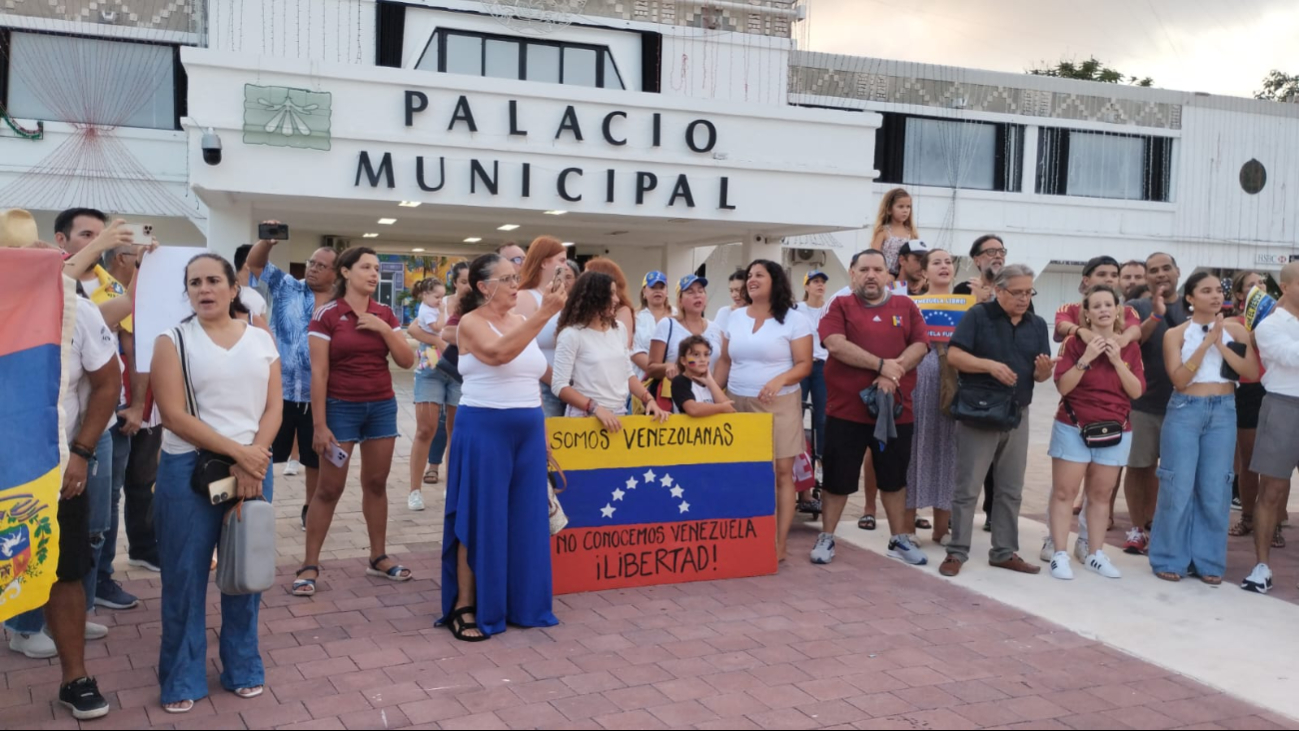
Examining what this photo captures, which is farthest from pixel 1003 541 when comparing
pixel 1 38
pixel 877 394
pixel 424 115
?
pixel 1 38

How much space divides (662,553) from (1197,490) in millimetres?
3567

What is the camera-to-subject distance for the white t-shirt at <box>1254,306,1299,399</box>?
6.20m

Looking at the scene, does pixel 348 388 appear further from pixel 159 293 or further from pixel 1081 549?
pixel 1081 549

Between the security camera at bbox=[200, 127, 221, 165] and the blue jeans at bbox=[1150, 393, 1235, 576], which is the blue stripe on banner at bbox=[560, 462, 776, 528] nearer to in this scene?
the blue jeans at bbox=[1150, 393, 1235, 576]

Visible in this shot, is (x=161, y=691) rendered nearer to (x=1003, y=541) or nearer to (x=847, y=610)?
(x=847, y=610)

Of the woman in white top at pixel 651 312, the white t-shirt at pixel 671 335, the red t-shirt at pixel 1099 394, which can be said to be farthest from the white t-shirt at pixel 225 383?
the red t-shirt at pixel 1099 394

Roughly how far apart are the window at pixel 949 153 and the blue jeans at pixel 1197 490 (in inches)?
652

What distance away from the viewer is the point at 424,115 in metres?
14.1

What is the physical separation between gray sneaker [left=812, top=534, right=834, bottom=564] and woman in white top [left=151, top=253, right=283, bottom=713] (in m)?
3.64

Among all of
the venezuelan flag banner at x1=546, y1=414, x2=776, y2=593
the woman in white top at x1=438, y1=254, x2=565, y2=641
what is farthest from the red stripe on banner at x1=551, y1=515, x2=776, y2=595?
the woman in white top at x1=438, y1=254, x2=565, y2=641

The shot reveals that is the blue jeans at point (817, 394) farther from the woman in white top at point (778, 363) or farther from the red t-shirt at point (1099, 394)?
the red t-shirt at point (1099, 394)

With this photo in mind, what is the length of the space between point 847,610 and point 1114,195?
22.3 meters

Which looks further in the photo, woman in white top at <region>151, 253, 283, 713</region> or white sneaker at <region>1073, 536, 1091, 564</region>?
white sneaker at <region>1073, 536, 1091, 564</region>

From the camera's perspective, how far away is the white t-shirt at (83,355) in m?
4.24
